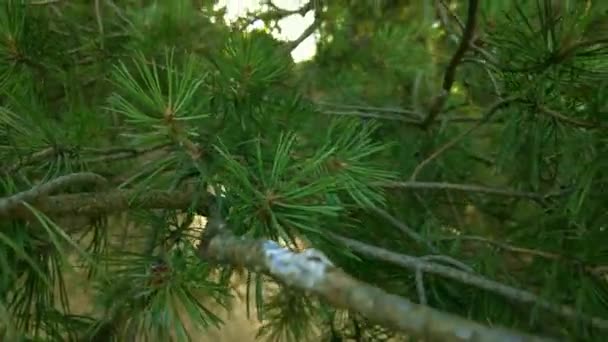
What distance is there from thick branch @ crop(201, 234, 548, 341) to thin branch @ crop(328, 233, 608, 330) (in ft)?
0.45

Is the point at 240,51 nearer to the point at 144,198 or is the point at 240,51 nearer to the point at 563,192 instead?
the point at 144,198

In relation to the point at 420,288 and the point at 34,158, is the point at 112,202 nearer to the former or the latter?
the point at 34,158

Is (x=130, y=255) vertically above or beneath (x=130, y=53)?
beneath

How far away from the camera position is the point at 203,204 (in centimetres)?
69

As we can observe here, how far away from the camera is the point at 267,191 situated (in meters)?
0.61

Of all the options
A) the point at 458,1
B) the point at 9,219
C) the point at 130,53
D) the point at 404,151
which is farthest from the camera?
the point at 458,1

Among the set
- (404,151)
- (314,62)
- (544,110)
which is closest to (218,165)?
(544,110)

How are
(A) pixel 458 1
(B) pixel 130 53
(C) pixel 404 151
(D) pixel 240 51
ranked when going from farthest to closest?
(A) pixel 458 1, (C) pixel 404 151, (B) pixel 130 53, (D) pixel 240 51

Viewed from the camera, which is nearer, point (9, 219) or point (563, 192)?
point (9, 219)

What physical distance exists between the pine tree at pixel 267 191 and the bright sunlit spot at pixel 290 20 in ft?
0.21

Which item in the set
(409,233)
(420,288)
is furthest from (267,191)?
(409,233)

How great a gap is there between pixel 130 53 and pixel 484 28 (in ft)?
1.35

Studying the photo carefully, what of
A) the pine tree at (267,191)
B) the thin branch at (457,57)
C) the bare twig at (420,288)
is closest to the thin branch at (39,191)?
the pine tree at (267,191)

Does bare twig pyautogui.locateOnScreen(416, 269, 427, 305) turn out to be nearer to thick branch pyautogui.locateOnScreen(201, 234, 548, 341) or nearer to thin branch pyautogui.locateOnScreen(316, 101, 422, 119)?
thick branch pyautogui.locateOnScreen(201, 234, 548, 341)
